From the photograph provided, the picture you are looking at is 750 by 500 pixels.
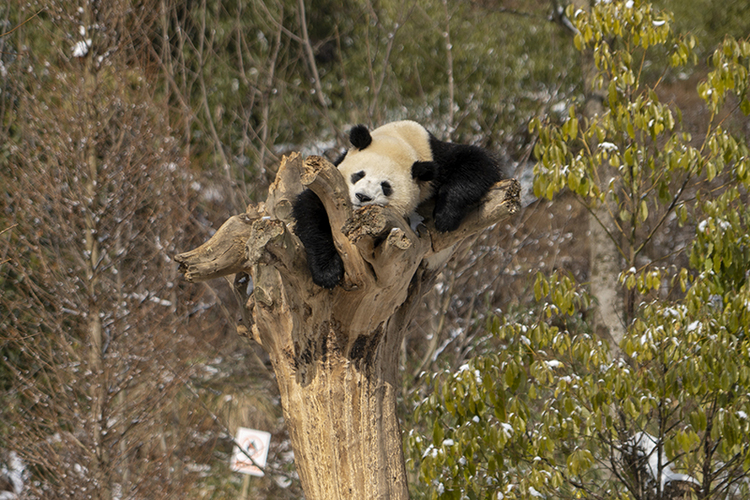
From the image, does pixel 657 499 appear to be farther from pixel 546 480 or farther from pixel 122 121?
pixel 122 121

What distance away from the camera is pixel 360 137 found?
2.80 m

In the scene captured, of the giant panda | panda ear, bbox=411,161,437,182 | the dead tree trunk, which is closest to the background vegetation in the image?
the dead tree trunk

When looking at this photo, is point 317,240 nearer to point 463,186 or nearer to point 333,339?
point 333,339

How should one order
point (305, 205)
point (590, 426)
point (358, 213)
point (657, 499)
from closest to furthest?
point (358, 213)
point (305, 205)
point (590, 426)
point (657, 499)

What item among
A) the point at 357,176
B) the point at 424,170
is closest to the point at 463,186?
the point at 424,170

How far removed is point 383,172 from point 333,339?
0.73m

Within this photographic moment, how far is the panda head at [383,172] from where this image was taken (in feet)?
8.57

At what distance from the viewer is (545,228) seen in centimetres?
966

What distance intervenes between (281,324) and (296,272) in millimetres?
317

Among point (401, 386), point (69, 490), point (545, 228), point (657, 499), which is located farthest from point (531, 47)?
point (69, 490)

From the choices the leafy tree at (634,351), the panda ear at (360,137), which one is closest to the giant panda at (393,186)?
the panda ear at (360,137)

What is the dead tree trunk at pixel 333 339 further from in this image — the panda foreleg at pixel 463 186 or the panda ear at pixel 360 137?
the panda ear at pixel 360 137

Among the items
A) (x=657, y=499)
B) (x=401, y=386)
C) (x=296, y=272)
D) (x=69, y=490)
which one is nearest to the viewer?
(x=296, y=272)

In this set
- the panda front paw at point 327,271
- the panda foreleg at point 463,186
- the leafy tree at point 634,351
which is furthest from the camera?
the leafy tree at point 634,351
